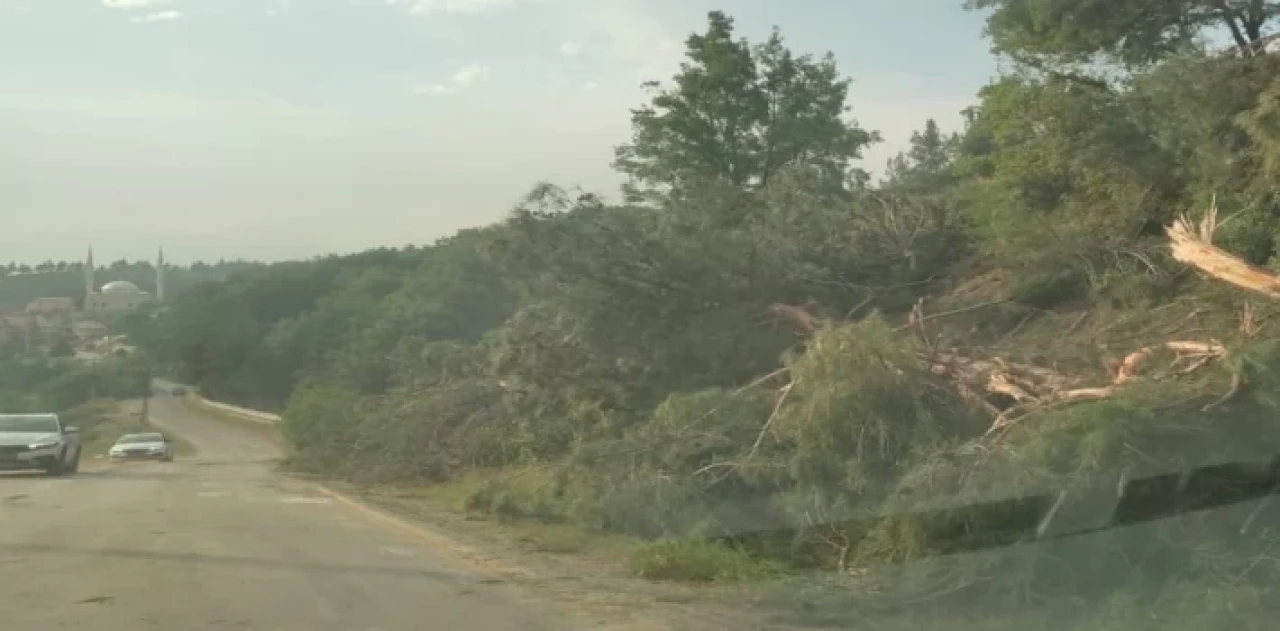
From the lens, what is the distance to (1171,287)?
13.7 m

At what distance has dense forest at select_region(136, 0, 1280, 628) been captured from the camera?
29.5 feet

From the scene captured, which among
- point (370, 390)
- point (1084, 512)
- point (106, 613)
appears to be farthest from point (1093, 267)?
point (370, 390)

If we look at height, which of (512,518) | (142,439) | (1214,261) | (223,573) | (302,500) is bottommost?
(142,439)

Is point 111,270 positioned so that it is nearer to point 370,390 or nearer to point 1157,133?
point 370,390

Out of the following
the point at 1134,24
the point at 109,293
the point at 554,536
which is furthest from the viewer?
the point at 109,293

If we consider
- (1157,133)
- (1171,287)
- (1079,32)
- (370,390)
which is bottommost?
(370,390)

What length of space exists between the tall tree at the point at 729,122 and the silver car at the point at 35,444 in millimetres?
13173

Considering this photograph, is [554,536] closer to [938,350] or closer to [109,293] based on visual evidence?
[938,350]

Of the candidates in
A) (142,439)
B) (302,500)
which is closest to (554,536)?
(302,500)

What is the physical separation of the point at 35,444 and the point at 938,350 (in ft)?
59.8

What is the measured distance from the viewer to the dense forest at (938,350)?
900cm

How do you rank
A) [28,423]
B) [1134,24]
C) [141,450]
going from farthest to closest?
[141,450]
[28,423]
[1134,24]

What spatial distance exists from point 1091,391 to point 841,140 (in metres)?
23.9

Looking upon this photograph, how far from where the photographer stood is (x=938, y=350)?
12.1 metres
